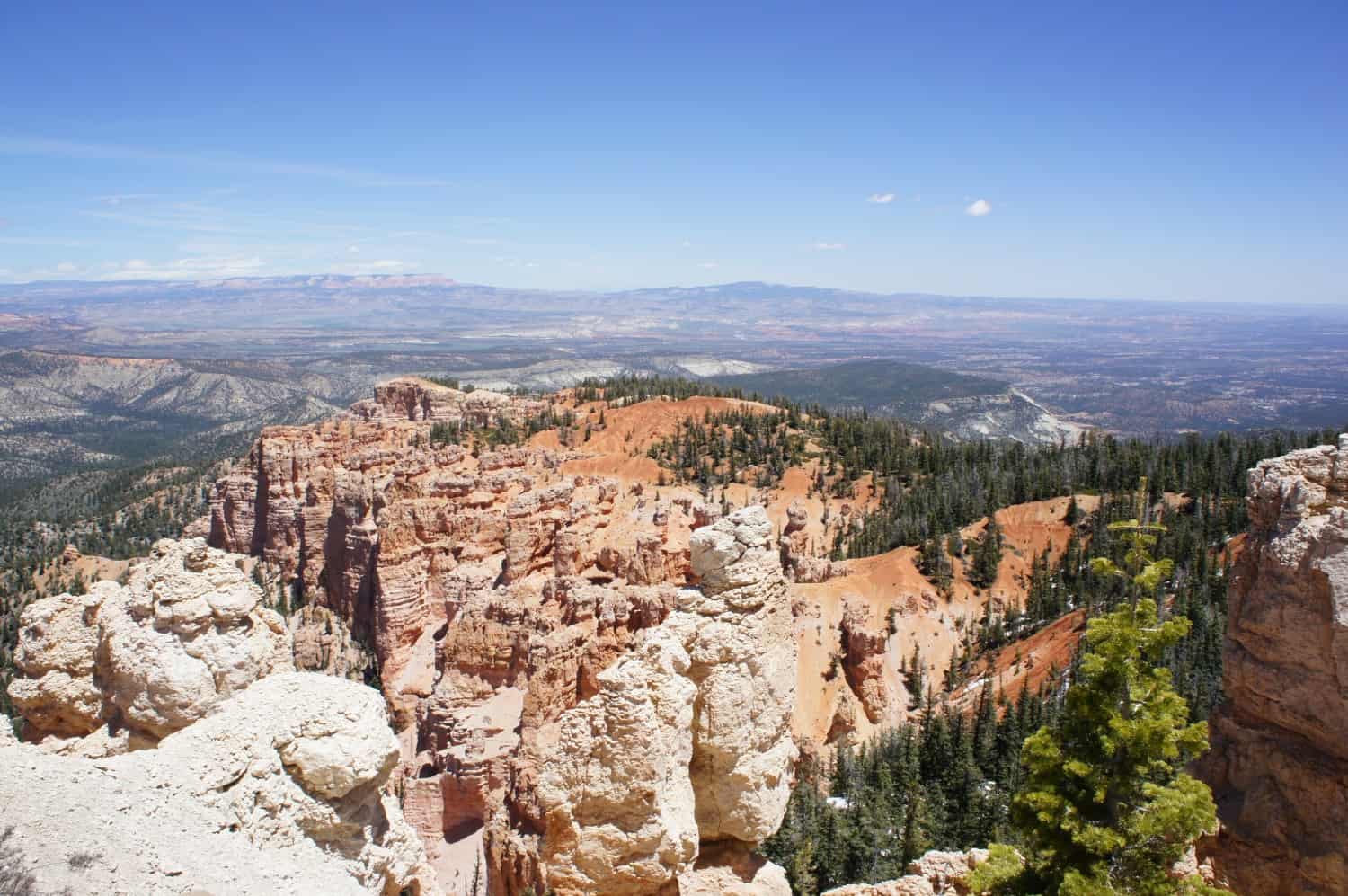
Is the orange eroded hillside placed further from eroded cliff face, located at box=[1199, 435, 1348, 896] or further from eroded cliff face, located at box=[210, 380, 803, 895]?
eroded cliff face, located at box=[1199, 435, 1348, 896]

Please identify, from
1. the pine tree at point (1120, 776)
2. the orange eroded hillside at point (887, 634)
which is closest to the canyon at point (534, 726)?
the pine tree at point (1120, 776)

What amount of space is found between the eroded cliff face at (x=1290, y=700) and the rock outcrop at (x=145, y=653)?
15.6 metres

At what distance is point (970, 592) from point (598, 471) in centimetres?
3604

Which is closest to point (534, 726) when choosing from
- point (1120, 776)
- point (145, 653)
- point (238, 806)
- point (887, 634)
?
point (145, 653)

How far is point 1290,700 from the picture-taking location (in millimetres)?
13898

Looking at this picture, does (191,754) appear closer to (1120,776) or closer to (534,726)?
(1120,776)

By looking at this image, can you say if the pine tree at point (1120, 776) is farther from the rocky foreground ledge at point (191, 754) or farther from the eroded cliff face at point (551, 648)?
the rocky foreground ledge at point (191, 754)

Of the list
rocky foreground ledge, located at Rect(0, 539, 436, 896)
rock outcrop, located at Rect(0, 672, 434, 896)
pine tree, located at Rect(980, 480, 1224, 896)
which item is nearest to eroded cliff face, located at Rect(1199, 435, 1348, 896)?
pine tree, located at Rect(980, 480, 1224, 896)

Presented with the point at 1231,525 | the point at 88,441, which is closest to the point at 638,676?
Answer: the point at 1231,525

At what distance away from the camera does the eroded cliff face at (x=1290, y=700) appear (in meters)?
13.2

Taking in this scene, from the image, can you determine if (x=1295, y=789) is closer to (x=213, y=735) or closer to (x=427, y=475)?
(x=213, y=735)

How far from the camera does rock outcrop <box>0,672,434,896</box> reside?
6.04 meters

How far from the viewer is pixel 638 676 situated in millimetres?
10953

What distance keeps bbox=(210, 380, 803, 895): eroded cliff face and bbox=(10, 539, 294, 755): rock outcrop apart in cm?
436
